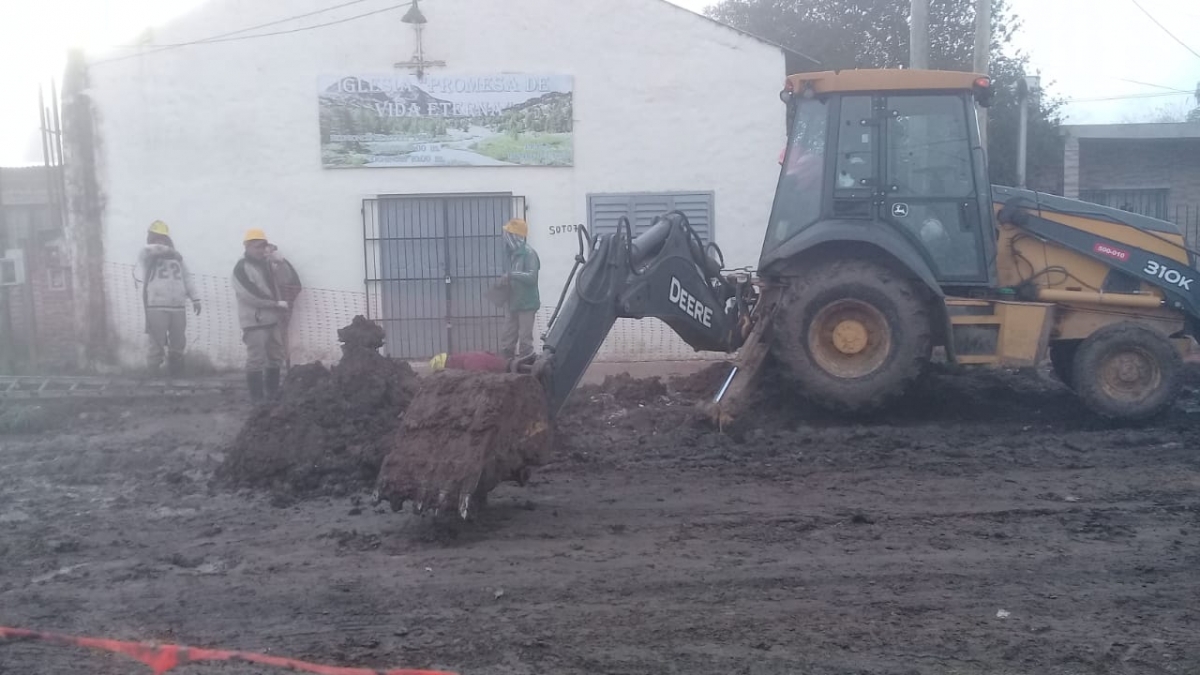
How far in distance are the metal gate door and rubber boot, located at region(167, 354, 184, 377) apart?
8.20 feet

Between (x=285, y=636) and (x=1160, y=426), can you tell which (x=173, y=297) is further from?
(x=1160, y=426)

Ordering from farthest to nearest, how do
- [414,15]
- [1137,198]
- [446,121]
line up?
1. [1137,198]
2. [446,121]
3. [414,15]

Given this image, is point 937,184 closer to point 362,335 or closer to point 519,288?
point 362,335

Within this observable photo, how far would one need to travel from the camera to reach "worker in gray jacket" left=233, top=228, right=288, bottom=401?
11.6 meters

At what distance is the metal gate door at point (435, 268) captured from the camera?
14.9 meters

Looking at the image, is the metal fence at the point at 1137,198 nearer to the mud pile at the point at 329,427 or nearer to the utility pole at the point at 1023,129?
the utility pole at the point at 1023,129

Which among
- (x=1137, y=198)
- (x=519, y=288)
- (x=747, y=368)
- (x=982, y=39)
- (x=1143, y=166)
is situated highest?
(x=982, y=39)

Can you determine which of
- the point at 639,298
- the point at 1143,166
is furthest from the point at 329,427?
the point at 1143,166

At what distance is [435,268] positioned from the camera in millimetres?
15078

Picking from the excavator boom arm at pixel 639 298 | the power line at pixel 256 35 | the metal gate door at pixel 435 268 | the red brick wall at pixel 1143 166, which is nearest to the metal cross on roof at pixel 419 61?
the power line at pixel 256 35

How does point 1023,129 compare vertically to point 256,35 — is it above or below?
below

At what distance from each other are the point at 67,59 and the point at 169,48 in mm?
1311

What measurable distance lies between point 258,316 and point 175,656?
7.17 metres

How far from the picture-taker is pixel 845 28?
2353 centimetres
